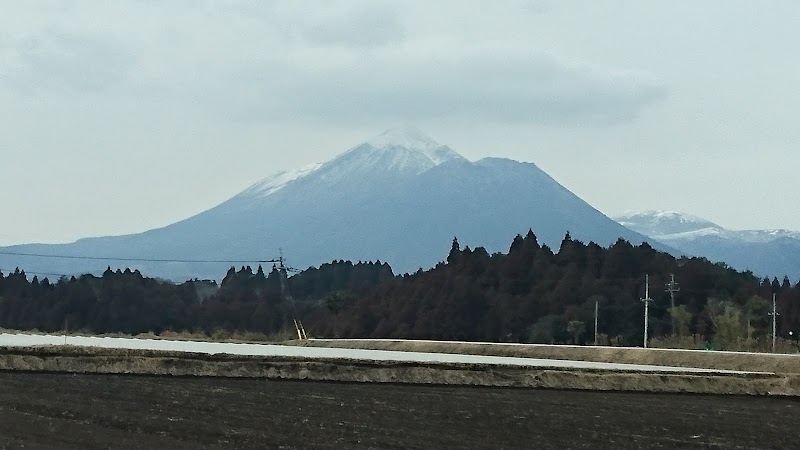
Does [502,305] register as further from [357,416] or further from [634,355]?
[357,416]

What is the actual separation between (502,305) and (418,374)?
4969 inches

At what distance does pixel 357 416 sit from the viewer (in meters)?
34.1

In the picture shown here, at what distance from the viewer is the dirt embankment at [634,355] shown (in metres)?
70.3

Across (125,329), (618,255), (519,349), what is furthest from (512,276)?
(519,349)

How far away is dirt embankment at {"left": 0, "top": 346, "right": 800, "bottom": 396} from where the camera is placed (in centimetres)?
5250

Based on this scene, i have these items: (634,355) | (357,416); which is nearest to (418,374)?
(357,416)

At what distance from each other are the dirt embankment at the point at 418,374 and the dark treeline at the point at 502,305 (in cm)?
9848

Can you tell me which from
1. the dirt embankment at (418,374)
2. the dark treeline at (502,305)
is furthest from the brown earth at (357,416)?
the dark treeline at (502,305)

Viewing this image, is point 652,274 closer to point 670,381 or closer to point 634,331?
point 634,331

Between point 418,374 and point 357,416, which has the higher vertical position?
point 418,374

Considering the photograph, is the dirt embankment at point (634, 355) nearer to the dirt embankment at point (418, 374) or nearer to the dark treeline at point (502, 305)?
the dirt embankment at point (418, 374)

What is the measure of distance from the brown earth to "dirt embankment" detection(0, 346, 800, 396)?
3623mm

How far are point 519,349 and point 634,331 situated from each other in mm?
66625

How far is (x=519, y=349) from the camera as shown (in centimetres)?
9306
